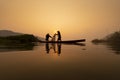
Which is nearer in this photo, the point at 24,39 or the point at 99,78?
the point at 99,78

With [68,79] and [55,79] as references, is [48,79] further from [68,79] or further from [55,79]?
[68,79]

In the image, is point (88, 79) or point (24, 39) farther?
point (24, 39)

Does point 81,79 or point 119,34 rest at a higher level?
point 119,34

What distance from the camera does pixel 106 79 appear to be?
24.6ft

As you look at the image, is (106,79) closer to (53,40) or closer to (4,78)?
(4,78)

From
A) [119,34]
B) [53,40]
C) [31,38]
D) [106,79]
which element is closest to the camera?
[106,79]

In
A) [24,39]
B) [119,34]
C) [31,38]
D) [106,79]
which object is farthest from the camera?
[119,34]

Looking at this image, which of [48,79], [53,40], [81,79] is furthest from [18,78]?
[53,40]

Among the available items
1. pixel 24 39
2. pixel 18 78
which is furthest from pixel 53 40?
pixel 18 78

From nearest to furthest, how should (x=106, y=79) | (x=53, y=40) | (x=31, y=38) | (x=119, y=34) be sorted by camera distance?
(x=106, y=79) < (x=53, y=40) < (x=31, y=38) < (x=119, y=34)

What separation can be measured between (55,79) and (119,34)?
111190mm

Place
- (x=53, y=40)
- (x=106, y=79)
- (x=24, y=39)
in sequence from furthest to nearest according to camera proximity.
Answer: (x=24, y=39) → (x=53, y=40) → (x=106, y=79)

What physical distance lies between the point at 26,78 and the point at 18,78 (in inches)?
16.2

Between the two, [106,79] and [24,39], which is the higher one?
[24,39]
